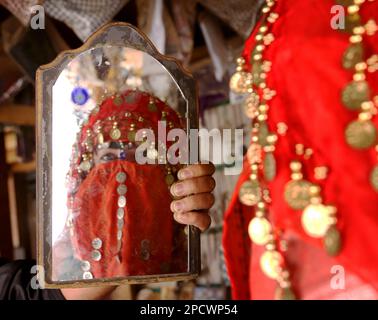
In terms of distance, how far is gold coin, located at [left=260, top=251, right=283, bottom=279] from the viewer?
546 millimetres

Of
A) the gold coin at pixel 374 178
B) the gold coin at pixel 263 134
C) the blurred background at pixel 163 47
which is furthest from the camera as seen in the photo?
the blurred background at pixel 163 47

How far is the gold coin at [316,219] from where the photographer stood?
0.49 meters

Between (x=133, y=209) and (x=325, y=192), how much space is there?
0.78 ft

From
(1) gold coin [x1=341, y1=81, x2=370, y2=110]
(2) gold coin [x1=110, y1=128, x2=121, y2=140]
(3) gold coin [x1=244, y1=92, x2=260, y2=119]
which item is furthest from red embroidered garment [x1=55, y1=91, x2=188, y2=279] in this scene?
(1) gold coin [x1=341, y1=81, x2=370, y2=110]

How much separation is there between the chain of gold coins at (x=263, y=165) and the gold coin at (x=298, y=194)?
4 centimetres

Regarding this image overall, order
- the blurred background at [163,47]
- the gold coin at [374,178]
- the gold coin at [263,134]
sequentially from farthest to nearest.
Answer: the blurred background at [163,47]
the gold coin at [263,134]
the gold coin at [374,178]

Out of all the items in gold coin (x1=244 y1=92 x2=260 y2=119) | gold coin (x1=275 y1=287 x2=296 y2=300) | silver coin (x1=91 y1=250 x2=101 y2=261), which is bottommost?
gold coin (x1=275 y1=287 x2=296 y2=300)

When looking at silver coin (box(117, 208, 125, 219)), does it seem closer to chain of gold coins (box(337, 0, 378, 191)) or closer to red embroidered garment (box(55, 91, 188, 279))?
red embroidered garment (box(55, 91, 188, 279))

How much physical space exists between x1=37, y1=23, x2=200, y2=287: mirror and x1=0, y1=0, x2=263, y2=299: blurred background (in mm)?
218

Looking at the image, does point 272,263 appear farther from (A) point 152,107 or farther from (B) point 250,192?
(A) point 152,107

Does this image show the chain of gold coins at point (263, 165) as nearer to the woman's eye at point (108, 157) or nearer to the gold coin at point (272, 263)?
the gold coin at point (272, 263)

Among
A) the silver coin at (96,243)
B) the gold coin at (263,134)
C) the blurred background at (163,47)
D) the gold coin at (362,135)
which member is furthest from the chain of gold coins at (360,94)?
the blurred background at (163,47)
